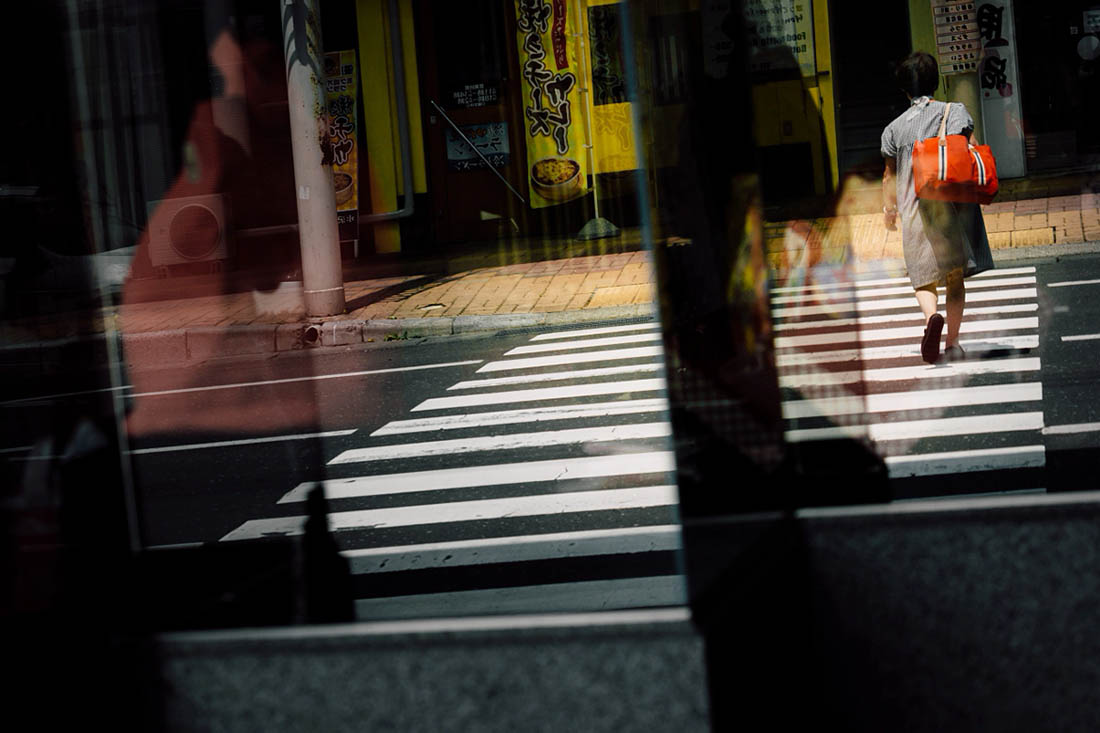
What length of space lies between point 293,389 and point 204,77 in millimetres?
8168

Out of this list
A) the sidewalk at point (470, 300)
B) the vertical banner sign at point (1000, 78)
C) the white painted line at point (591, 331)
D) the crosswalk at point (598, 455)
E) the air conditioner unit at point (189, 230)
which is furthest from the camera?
the vertical banner sign at point (1000, 78)

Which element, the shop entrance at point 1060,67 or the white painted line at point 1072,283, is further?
the shop entrance at point 1060,67

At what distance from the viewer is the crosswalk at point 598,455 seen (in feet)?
10.6

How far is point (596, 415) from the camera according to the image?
7.49 meters

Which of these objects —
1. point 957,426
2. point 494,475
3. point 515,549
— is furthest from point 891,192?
point 515,549

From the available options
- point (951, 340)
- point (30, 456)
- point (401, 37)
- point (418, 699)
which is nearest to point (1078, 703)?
point (418, 699)

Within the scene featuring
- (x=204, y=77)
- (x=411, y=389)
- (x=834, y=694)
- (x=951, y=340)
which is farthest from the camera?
(x=204, y=77)

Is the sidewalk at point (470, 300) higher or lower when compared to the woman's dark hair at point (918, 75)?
lower

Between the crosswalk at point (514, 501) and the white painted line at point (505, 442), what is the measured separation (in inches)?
0.5

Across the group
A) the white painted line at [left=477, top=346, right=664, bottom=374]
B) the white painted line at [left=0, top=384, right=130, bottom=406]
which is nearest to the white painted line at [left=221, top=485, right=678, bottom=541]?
the white painted line at [left=0, top=384, right=130, bottom=406]

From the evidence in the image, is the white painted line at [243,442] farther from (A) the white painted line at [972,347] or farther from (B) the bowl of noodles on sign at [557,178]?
(B) the bowl of noodles on sign at [557,178]

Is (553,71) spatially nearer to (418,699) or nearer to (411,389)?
(411,389)

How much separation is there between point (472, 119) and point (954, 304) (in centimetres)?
→ 957

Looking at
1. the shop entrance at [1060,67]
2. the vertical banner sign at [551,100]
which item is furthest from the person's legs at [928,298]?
the shop entrance at [1060,67]
